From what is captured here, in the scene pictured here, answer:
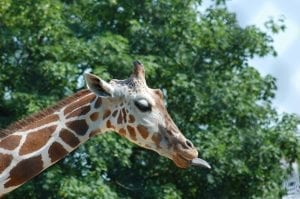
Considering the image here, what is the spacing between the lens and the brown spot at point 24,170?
7.69 m

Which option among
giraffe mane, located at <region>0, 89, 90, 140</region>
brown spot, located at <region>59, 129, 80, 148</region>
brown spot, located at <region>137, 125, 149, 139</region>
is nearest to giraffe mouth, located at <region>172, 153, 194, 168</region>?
brown spot, located at <region>137, 125, 149, 139</region>

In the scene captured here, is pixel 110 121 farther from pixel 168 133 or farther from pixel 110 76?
pixel 110 76

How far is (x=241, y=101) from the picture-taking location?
13430 millimetres

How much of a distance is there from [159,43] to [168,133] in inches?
235

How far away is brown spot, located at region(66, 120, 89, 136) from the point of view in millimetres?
7926

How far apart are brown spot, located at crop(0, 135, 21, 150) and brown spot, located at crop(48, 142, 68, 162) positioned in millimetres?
280

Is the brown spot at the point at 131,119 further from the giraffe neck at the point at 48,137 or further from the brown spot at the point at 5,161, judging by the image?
the brown spot at the point at 5,161

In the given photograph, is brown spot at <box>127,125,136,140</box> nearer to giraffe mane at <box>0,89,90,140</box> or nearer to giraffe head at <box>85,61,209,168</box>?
giraffe head at <box>85,61,209,168</box>

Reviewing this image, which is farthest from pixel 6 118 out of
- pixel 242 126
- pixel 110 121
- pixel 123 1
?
pixel 110 121

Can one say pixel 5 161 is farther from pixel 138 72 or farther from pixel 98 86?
pixel 138 72

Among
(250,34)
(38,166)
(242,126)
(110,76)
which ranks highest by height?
(250,34)

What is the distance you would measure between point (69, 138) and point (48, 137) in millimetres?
176

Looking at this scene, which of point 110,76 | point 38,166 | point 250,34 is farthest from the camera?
point 250,34

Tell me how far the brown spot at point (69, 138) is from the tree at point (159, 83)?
12.5 ft
